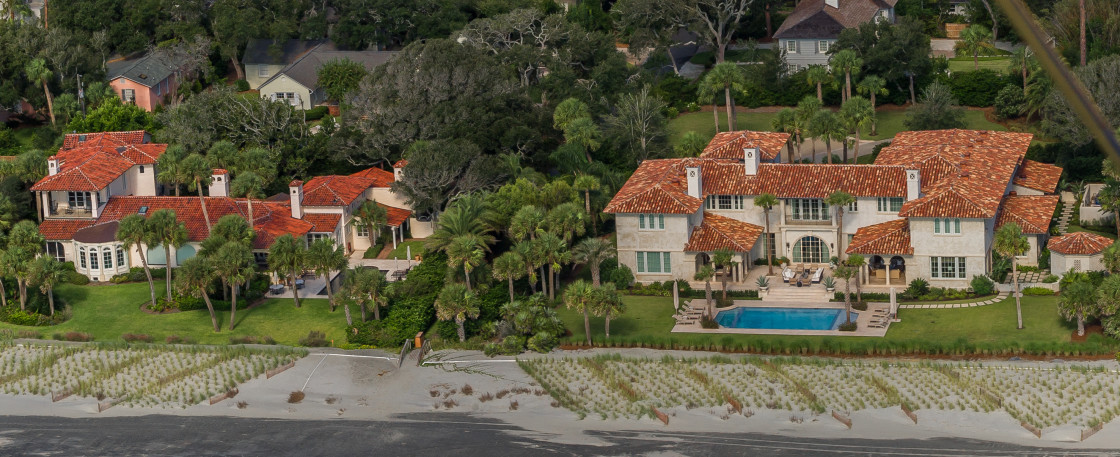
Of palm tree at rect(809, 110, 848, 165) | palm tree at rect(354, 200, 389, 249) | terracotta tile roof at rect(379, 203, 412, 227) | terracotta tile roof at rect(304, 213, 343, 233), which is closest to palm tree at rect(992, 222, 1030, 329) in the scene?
palm tree at rect(809, 110, 848, 165)

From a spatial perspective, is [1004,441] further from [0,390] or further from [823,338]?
[0,390]

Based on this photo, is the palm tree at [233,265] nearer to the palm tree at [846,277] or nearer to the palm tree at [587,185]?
the palm tree at [587,185]

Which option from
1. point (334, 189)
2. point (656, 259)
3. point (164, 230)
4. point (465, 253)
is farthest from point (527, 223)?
point (164, 230)

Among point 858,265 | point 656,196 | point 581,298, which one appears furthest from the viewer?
point 656,196

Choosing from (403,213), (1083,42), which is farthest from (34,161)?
(1083,42)

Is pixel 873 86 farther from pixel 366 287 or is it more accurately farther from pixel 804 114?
pixel 366 287

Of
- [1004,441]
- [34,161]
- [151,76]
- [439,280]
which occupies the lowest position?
[1004,441]
